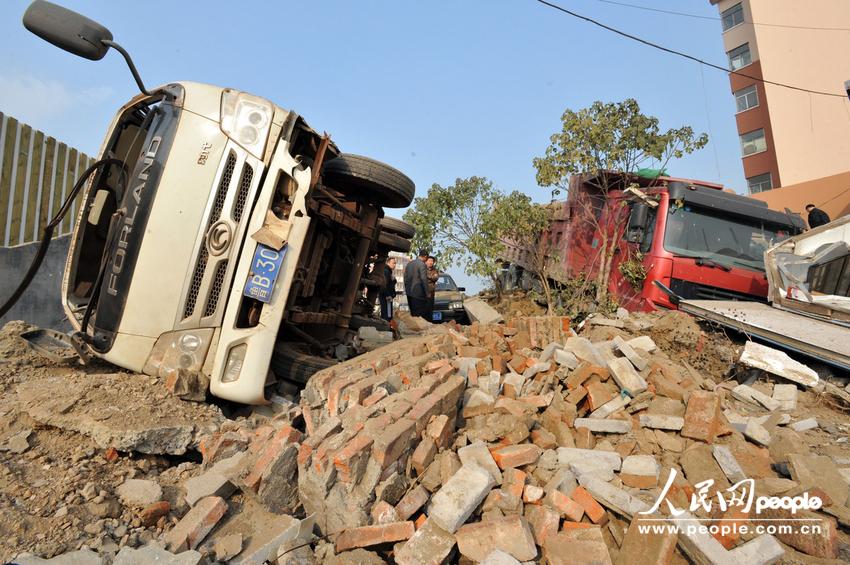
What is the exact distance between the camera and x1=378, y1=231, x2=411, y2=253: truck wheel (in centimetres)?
564

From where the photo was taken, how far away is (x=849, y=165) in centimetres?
1819

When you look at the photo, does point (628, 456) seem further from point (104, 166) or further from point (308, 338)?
point (104, 166)

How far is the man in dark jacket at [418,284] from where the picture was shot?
8125mm

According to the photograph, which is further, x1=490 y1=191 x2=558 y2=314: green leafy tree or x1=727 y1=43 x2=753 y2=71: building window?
x1=727 y1=43 x2=753 y2=71: building window

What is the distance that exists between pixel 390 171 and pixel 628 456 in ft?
10.1

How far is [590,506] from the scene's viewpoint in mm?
2209

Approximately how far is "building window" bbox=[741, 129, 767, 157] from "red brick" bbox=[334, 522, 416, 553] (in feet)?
85.9

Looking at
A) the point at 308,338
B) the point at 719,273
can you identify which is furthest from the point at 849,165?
the point at 308,338

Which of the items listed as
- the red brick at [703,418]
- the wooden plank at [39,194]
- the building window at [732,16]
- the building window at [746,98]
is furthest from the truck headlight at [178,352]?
the building window at [732,16]

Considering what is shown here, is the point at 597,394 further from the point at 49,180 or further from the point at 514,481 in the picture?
the point at 49,180

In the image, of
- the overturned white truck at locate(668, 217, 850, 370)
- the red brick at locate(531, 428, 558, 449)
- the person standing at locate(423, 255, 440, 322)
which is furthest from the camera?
the person standing at locate(423, 255, 440, 322)

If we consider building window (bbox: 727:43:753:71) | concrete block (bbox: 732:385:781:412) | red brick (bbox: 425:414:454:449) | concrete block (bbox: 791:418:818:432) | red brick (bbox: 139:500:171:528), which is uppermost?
building window (bbox: 727:43:753:71)

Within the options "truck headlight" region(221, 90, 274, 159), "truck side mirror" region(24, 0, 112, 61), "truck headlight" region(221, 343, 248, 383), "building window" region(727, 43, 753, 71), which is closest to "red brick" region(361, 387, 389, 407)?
"truck headlight" region(221, 343, 248, 383)

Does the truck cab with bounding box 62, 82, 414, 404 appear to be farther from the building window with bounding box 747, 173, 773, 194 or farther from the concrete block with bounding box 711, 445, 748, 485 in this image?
the building window with bounding box 747, 173, 773, 194
